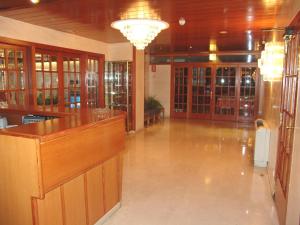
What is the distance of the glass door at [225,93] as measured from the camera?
8.48 meters

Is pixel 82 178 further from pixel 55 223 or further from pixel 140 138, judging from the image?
pixel 140 138

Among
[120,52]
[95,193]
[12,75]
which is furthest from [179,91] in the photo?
[95,193]

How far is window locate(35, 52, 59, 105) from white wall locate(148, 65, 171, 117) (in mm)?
4889

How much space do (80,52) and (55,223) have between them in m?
4.20

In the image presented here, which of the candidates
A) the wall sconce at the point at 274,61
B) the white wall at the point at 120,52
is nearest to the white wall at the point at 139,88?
the white wall at the point at 120,52

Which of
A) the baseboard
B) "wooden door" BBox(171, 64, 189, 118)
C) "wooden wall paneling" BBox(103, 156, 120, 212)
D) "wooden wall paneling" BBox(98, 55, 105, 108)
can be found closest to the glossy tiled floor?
the baseboard

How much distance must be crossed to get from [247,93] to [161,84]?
121 inches

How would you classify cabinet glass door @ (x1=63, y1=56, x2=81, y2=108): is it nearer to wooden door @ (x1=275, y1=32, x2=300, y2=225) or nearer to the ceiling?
the ceiling

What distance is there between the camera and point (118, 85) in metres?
6.49

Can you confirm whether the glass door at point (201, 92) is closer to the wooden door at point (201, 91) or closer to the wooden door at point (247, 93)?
the wooden door at point (201, 91)

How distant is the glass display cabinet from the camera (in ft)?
21.0

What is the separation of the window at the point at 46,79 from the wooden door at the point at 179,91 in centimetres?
505

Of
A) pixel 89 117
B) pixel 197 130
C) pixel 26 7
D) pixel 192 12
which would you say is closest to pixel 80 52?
pixel 26 7

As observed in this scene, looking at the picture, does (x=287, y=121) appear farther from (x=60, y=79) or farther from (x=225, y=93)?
(x=225, y=93)
